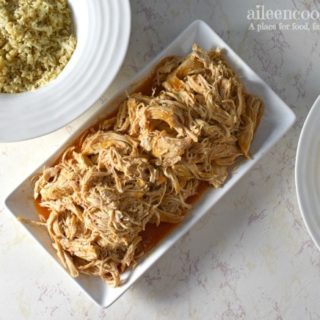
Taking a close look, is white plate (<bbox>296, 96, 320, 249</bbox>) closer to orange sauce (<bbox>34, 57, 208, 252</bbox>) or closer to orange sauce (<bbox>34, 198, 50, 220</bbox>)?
orange sauce (<bbox>34, 57, 208, 252</bbox>)

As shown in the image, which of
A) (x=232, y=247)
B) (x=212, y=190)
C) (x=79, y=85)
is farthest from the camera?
(x=232, y=247)

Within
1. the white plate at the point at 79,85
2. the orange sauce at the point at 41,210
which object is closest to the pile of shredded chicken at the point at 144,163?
the orange sauce at the point at 41,210

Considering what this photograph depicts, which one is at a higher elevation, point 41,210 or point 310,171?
point 41,210

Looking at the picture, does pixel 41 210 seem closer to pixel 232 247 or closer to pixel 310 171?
pixel 232 247

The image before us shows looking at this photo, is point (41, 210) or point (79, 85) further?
point (41, 210)

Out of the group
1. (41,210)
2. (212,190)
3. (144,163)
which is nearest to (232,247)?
(212,190)

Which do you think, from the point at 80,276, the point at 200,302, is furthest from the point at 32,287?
the point at 200,302
